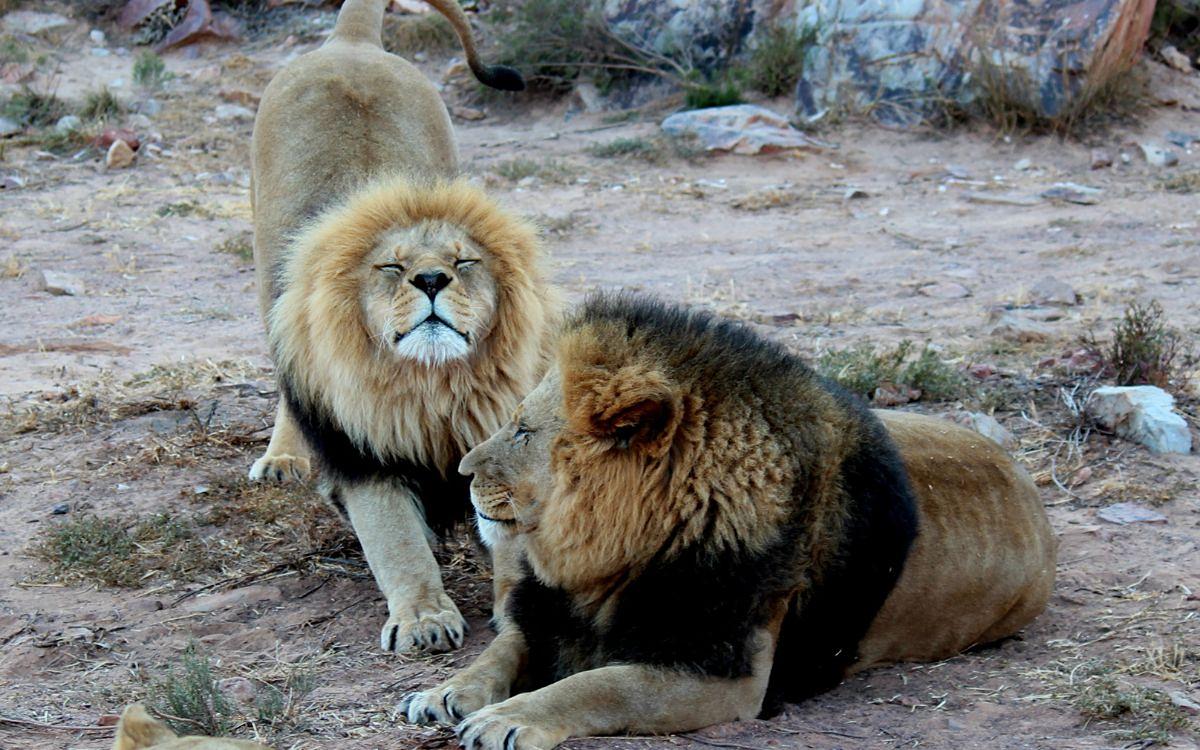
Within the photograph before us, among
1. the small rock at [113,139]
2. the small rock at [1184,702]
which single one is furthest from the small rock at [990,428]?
the small rock at [113,139]

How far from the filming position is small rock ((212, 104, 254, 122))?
11750 mm

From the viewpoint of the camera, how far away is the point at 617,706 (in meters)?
2.91

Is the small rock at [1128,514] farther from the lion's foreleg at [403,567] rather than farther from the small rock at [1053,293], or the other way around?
the small rock at [1053,293]

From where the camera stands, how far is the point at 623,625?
10.1 ft

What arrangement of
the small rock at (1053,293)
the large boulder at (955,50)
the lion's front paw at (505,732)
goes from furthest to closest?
the large boulder at (955,50)
the small rock at (1053,293)
the lion's front paw at (505,732)

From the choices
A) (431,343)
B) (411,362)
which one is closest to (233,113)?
(411,362)

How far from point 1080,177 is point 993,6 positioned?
1722mm

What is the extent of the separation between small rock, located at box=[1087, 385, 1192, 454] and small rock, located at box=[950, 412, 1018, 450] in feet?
0.98

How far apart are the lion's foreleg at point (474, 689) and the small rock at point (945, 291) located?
469 cm

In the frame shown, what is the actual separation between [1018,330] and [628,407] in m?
3.96

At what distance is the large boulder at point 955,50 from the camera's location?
1070 centimetres

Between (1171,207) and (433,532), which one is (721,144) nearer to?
(1171,207)

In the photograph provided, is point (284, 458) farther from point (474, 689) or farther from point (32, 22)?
point (32, 22)

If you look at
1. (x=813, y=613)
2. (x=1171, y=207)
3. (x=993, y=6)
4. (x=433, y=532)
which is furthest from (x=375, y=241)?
(x=993, y=6)
